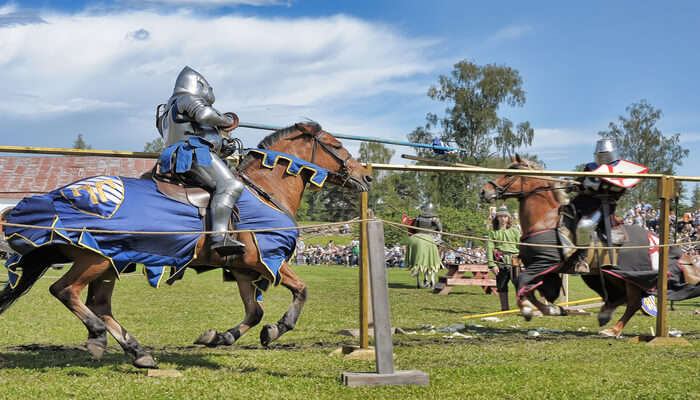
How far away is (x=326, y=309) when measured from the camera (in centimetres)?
1264

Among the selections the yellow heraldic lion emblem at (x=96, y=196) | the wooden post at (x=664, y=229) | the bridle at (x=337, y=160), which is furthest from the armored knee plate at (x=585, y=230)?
the yellow heraldic lion emblem at (x=96, y=196)

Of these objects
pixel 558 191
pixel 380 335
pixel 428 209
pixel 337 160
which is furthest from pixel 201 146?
pixel 428 209

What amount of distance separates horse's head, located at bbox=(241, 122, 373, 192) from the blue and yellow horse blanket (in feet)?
4.52

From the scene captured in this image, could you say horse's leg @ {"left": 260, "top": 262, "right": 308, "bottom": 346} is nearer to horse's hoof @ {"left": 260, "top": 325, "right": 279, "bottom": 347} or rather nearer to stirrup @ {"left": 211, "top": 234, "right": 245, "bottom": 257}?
horse's hoof @ {"left": 260, "top": 325, "right": 279, "bottom": 347}

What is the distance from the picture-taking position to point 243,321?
22.2 feet

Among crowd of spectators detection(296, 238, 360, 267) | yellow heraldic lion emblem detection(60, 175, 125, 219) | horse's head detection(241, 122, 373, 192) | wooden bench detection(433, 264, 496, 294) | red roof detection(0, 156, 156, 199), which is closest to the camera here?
yellow heraldic lion emblem detection(60, 175, 125, 219)

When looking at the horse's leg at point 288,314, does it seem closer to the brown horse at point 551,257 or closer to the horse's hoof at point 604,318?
the brown horse at point 551,257

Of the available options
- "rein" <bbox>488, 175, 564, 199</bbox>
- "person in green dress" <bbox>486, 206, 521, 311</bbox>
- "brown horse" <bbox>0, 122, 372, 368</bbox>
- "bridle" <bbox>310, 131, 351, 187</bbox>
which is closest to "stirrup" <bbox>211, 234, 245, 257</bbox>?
"brown horse" <bbox>0, 122, 372, 368</bbox>

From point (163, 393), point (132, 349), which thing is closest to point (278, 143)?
point (132, 349)

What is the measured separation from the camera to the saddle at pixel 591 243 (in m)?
9.26

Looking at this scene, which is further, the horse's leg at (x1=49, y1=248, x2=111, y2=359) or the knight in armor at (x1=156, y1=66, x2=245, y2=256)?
the knight in armor at (x1=156, y1=66, x2=245, y2=256)

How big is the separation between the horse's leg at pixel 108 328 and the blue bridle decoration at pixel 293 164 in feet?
5.94

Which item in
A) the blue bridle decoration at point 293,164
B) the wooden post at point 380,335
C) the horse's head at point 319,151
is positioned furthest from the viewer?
the horse's head at point 319,151

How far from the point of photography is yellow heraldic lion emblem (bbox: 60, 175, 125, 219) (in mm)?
5824
